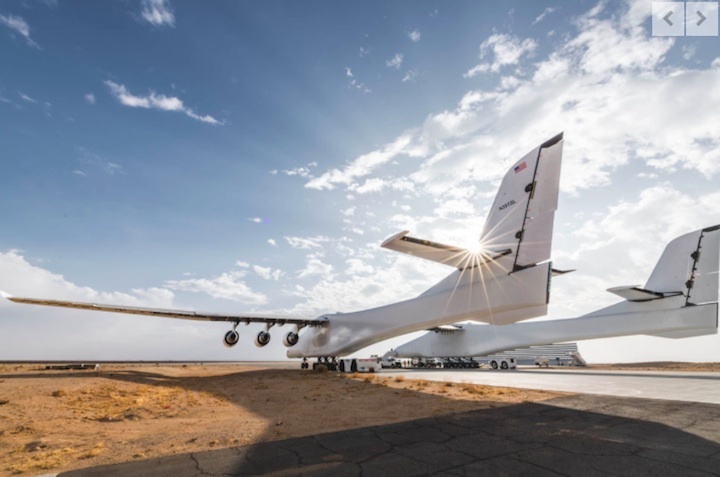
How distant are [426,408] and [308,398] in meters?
4.24

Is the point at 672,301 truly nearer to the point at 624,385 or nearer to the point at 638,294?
the point at 638,294

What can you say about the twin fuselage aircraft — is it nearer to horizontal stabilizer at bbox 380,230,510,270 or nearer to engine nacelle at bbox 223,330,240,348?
horizontal stabilizer at bbox 380,230,510,270

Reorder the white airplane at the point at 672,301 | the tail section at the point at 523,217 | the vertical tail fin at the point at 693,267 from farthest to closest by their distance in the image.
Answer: the vertical tail fin at the point at 693,267 → the white airplane at the point at 672,301 → the tail section at the point at 523,217

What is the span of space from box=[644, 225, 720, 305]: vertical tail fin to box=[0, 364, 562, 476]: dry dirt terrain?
18764 mm

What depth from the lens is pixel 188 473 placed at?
4219 millimetres

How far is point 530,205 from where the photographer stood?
1248 cm

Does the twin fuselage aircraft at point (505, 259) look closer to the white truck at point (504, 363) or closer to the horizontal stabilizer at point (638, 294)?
the horizontal stabilizer at point (638, 294)

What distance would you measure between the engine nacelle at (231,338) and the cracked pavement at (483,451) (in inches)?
654

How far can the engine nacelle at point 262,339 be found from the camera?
23.2m

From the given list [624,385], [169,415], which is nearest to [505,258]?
[624,385]

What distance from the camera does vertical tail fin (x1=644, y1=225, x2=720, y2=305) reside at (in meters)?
22.2

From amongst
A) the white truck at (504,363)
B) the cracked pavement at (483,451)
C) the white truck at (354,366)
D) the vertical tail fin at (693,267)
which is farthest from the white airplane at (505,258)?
the white truck at (504,363)

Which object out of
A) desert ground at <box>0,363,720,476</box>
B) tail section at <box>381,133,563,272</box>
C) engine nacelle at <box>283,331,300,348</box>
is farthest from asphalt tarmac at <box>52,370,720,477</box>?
engine nacelle at <box>283,331,300,348</box>

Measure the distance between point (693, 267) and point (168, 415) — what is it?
95.1 feet
